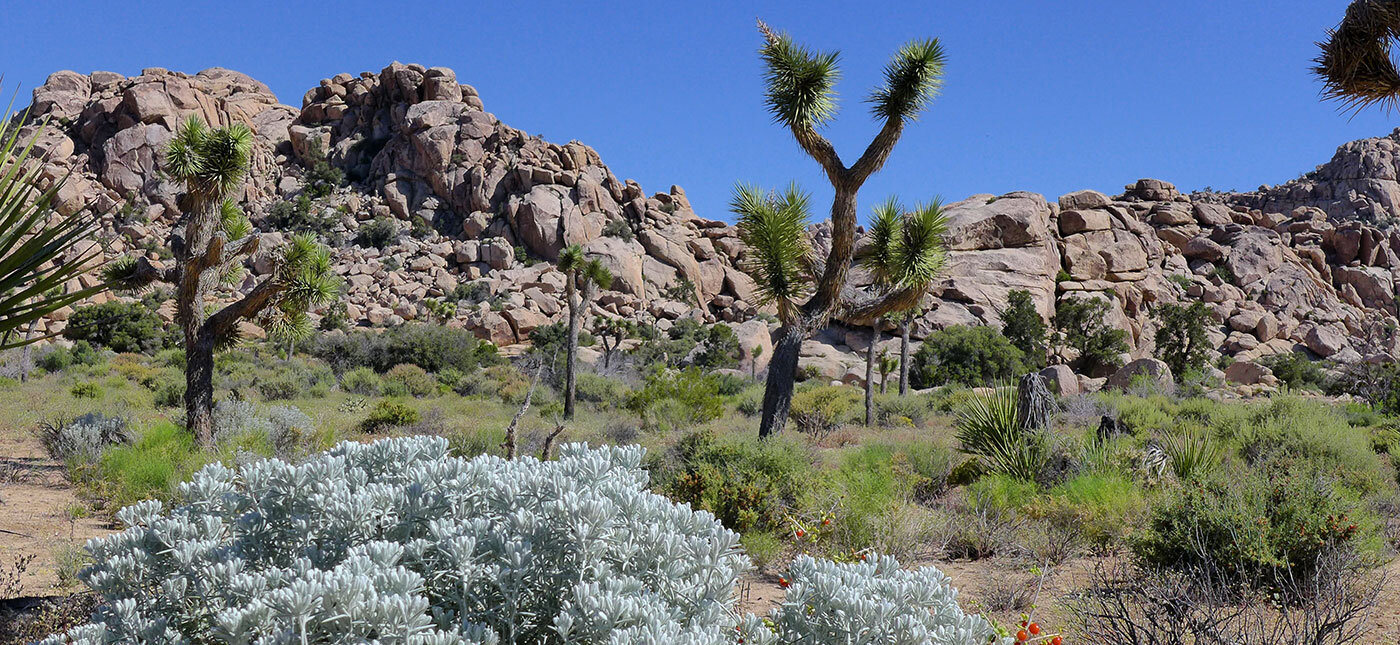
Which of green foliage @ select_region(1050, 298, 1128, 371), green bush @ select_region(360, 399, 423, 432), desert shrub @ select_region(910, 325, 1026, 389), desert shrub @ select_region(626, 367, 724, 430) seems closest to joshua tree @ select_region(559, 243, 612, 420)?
desert shrub @ select_region(626, 367, 724, 430)

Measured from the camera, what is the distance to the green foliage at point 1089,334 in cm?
3666

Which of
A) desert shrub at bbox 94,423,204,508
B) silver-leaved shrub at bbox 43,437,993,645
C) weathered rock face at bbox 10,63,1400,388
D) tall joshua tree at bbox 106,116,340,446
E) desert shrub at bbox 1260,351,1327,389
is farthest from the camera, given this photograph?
weathered rock face at bbox 10,63,1400,388

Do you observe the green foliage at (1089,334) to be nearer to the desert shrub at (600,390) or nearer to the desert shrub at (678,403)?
the desert shrub at (600,390)

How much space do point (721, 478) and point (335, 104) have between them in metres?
64.9

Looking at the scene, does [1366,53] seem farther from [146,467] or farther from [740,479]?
[146,467]

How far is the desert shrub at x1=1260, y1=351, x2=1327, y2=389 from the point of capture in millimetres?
33406

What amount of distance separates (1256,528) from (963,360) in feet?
93.9

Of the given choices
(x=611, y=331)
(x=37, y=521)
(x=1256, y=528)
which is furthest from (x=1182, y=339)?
(x=37, y=521)

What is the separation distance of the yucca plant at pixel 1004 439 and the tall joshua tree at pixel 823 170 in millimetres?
2265

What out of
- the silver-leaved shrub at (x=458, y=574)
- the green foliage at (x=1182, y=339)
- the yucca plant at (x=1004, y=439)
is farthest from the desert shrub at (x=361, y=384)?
the green foliage at (x=1182, y=339)

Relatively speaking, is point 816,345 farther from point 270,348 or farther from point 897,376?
point 270,348

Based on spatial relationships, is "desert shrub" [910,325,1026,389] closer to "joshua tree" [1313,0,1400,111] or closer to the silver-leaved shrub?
"joshua tree" [1313,0,1400,111]

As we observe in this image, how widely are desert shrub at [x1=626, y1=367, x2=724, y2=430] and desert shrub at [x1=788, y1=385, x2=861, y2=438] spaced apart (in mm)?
1976

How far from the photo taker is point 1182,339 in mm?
35906
